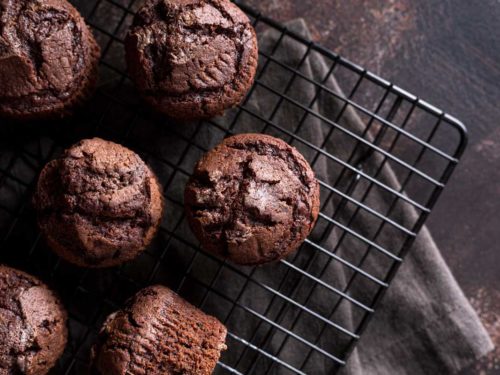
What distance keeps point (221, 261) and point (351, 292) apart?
541 mm

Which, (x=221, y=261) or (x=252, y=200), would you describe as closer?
(x=252, y=200)

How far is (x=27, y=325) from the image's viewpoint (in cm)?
231

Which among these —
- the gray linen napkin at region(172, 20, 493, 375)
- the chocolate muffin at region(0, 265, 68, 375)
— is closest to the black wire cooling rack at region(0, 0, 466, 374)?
the gray linen napkin at region(172, 20, 493, 375)

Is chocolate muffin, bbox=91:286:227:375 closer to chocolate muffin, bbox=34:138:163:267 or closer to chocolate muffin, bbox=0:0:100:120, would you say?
chocolate muffin, bbox=34:138:163:267

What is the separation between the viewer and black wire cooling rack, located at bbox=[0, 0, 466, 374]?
257 cm

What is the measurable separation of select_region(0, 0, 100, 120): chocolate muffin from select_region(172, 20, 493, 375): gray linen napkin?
589 mm

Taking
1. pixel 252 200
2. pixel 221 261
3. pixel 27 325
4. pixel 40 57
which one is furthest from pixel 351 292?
pixel 40 57

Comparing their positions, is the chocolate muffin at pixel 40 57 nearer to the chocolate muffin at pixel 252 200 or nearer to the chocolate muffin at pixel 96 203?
the chocolate muffin at pixel 96 203

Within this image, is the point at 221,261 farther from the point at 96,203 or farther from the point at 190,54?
the point at 190,54

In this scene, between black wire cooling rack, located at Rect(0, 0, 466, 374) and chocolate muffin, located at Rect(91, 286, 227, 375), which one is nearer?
chocolate muffin, located at Rect(91, 286, 227, 375)

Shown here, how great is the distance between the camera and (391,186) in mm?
2701

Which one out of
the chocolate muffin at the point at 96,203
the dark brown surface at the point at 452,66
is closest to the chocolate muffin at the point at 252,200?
the chocolate muffin at the point at 96,203

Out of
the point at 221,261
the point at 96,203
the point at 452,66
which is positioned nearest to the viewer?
the point at 96,203

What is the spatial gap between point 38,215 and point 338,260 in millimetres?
1093
